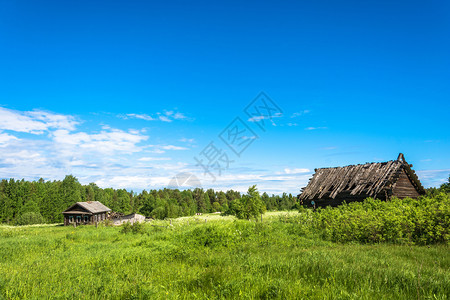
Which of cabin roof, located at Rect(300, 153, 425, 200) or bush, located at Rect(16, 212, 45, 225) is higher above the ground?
cabin roof, located at Rect(300, 153, 425, 200)

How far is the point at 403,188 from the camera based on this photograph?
2448cm

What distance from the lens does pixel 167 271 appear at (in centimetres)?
802

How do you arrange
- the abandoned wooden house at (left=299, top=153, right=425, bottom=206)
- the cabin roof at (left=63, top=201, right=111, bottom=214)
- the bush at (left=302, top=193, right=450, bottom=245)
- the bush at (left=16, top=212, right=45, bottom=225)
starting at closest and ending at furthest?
the bush at (left=302, top=193, right=450, bottom=245), the abandoned wooden house at (left=299, top=153, right=425, bottom=206), the cabin roof at (left=63, top=201, right=111, bottom=214), the bush at (left=16, top=212, right=45, bottom=225)

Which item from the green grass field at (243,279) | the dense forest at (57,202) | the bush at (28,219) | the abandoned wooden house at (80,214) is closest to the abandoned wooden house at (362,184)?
the green grass field at (243,279)

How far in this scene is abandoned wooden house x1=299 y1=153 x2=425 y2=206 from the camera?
22.5m

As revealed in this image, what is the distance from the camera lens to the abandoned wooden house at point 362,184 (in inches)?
886

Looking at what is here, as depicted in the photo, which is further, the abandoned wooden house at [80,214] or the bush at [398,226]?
the abandoned wooden house at [80,214]

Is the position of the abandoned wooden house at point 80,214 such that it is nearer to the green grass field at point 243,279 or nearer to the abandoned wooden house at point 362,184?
the abandoned wooden house at point 362,184

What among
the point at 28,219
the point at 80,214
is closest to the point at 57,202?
the point at 28,219

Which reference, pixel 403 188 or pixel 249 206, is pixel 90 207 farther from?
pixel 403 188

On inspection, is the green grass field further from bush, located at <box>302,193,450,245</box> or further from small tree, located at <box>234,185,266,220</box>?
small tree, located at <box>234,185,266,220</box>

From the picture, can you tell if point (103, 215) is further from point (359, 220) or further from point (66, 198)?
point (359, 220)

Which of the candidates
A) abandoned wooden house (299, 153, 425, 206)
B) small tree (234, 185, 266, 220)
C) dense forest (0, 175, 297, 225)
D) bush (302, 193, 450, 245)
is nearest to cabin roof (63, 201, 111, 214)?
dense forest (0, 175, 297, 225)

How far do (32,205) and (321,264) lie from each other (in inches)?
3072
